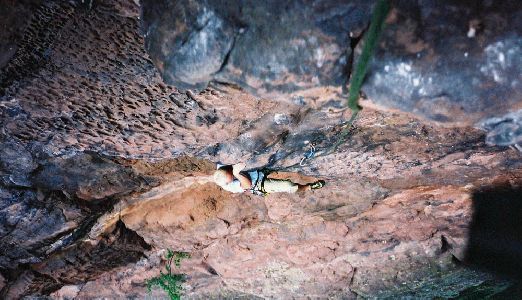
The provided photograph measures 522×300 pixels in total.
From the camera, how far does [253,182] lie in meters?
2.95

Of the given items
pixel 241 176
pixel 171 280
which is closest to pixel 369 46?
pixel 241 176

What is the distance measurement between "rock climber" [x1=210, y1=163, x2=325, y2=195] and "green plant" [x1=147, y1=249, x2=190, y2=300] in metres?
1.87

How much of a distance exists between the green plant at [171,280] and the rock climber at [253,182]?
6.14 ft

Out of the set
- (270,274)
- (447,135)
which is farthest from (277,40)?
(270,274)

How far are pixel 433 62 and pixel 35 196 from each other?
11.0ft

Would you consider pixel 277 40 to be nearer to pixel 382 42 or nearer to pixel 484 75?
pixel 382 42

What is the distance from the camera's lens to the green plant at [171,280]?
14.3ft

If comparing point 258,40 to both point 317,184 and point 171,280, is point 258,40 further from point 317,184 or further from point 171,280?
point 171,280

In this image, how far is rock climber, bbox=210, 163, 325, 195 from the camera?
2.82 meters

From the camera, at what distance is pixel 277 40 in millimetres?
1336

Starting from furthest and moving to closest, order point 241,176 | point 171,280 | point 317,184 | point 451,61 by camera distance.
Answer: point 171,280
point 317,184
point 241,176
point 451,61

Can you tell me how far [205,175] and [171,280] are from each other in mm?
2213

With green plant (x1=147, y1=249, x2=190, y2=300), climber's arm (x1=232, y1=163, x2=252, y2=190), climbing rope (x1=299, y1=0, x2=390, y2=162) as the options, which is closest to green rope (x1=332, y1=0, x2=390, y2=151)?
climbing rope (x1=299, y1=0, x2=390, y2=162)

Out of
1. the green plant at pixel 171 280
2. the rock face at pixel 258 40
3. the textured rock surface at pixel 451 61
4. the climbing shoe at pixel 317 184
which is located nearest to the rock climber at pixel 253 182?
the climbing shoe at pixel 317 184
